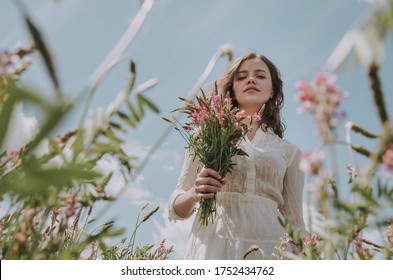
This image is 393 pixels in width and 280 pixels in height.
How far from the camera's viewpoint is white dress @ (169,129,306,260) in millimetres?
1744

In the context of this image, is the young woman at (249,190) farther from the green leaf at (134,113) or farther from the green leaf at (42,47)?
the green leaf at (42,47)

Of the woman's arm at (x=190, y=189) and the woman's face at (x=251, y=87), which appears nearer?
the woman's arm at (x=190, y=189)

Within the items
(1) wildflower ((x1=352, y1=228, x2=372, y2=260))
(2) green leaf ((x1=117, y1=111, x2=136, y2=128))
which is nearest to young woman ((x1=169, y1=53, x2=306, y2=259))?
(1) wildflower ((x1=352, y1=228, x2=372, y2=260))

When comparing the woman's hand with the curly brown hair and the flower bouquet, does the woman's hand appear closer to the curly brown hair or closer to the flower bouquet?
the flower bouquet

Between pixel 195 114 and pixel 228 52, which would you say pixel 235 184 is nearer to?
pixel 195 114

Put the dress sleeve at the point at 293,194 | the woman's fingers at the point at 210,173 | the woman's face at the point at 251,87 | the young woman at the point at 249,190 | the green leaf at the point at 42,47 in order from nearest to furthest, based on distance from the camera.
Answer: the green leaf at the point at 42,47, the woman's fingers at the point at 210,173, the young woman at the point at 249,190, the dress sleeve at the point at 293,194, the woman's face at the point at 251,87

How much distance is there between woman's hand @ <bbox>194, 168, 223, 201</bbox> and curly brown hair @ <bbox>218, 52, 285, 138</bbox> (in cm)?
86

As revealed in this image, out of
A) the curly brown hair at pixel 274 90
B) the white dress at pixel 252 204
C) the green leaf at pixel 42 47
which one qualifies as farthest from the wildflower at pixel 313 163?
the curly brown hair at pixel 274 90

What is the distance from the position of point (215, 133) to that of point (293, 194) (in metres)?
0.78

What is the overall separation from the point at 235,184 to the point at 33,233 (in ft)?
4.67

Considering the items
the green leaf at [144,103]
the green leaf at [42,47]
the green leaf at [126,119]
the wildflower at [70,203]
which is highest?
the green leaf at [144,103]

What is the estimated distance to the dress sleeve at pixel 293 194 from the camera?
1976 mm

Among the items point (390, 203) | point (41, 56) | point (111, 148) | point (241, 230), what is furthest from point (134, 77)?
point (241, 230)

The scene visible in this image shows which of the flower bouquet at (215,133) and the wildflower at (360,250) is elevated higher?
the flower bouquet at (215,133)
